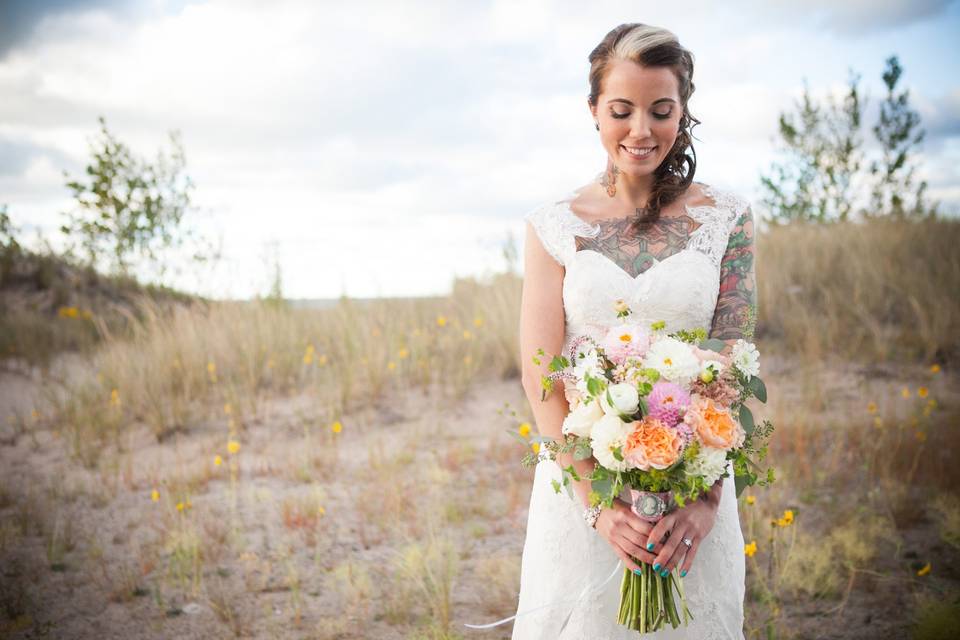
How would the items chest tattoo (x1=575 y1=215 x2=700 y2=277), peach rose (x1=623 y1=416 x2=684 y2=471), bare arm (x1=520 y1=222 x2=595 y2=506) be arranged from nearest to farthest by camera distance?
peach rose (x1=623 y1=416 x2=684 y2=471) → bare arm (x1=520 y1=222 x2=595 y2=506) → chest tattoo (x1=575 y1=215 x2=700 y2=277)

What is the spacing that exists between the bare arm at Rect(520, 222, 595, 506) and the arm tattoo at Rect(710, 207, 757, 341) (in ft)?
2.02

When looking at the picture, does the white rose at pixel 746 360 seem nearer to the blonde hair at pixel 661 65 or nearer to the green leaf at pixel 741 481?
the green leaf at pixel 741 481

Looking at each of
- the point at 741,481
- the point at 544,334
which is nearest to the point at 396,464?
the point at 544,334

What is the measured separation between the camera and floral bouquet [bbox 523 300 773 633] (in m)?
1.90

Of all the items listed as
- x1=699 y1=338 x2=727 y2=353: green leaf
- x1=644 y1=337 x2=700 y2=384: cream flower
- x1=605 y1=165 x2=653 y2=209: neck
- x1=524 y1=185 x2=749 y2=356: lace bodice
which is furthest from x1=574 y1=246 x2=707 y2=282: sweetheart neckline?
A: x1=644 y1=337 x2=700 y2=384: cream flower

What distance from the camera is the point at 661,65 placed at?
2434 mm

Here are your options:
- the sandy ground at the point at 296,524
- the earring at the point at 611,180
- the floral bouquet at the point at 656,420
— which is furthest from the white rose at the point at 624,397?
the sandy ground at the point at 296,524

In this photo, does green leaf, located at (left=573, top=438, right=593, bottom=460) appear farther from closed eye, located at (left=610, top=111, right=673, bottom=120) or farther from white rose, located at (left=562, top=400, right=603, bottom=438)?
closed eye, located at (left=610, top=111, right=673, bottom=120)

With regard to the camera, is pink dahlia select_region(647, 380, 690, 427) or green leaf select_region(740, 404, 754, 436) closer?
pink dahlia select_region(647, 380, 690, 427)

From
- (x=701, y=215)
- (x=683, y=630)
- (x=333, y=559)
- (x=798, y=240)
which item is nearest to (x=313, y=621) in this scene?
(x=333, y=559)

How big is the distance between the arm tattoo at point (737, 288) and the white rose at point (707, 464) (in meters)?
0.66

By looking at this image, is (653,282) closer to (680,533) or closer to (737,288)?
(737,288)

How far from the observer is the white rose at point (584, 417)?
2.01 metres

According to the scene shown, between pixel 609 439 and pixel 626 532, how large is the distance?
0.44m
